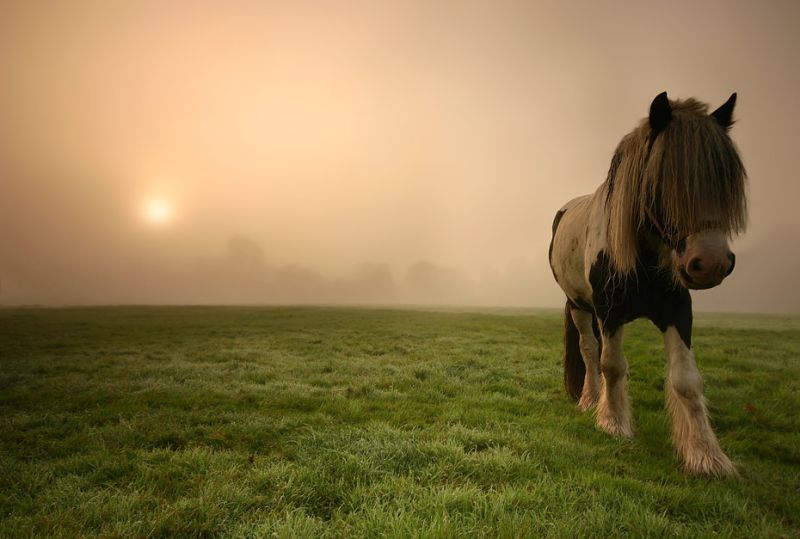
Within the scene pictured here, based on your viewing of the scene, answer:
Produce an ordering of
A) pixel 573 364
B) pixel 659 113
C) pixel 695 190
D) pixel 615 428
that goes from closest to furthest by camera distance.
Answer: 1. pixel 695 190
2. pixel 659 113
3. pixel 615 428
4. pixel 573 364

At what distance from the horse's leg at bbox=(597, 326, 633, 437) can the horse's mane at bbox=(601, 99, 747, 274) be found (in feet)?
6.17

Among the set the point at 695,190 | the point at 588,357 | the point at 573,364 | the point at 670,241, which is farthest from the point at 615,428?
the point at 695,190

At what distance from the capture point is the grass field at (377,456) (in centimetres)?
357

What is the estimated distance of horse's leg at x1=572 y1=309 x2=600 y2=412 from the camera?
7.41 metres

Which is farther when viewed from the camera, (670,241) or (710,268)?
(670,241)

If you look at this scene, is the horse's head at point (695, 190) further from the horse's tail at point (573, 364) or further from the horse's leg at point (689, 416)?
the horse's tail at point (573, 364)

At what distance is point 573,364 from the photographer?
8.16m

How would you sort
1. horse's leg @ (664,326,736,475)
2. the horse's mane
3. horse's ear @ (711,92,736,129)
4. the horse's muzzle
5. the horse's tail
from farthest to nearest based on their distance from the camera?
1. the horse's tail
2. horse's leg @ (664,326,736,475)
3. horse's ear @ (711,92,736,129)
4. the horse's mane
5. the horse's muzzle

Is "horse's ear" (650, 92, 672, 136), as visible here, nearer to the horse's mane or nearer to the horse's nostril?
the horse's mane

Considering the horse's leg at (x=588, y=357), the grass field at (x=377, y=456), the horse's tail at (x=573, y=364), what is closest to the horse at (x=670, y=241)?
the grass field at (x=377, y=456)

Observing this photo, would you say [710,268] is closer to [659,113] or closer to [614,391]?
[659,113]

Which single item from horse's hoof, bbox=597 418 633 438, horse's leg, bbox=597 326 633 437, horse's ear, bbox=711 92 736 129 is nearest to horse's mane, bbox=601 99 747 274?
horse's ear, bbox=711 92 736 129

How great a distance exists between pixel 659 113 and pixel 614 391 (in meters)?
3.94

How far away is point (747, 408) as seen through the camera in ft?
24.2
